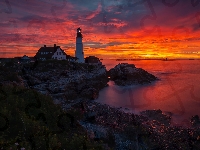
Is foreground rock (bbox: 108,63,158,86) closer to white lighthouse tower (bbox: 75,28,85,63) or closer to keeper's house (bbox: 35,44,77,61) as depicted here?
white lighthouse tower (bbox: 75,28,85,63)

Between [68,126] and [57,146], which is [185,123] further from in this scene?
[57,146]

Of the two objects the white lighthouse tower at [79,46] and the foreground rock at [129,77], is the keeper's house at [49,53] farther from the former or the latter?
the foreground rock at [129,77]

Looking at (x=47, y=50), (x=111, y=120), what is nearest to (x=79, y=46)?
(x=47, y=50)

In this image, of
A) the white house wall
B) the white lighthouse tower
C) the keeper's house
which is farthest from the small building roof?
the white lighthouse tower

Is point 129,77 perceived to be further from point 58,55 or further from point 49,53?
point 49,53

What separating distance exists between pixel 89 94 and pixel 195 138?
77.2 feet

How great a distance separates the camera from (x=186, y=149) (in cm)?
1728

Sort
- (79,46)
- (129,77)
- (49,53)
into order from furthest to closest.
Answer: (79,46) < (49,53) < (129,77)

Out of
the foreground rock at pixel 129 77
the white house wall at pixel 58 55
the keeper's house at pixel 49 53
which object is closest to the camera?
the foreground rock at pixel 129 77

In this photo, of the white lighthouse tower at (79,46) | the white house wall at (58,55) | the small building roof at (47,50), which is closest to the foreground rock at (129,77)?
the white lighthouse tower at (79,46)

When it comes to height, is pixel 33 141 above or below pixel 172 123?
above

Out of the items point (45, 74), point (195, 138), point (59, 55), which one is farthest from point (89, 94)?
point (59, 55)

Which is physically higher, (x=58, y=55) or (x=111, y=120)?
(x=58, y=55)

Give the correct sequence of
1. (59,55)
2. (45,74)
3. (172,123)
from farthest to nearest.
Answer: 1. (59,55)
2. (45,74)
3. (172,123)
